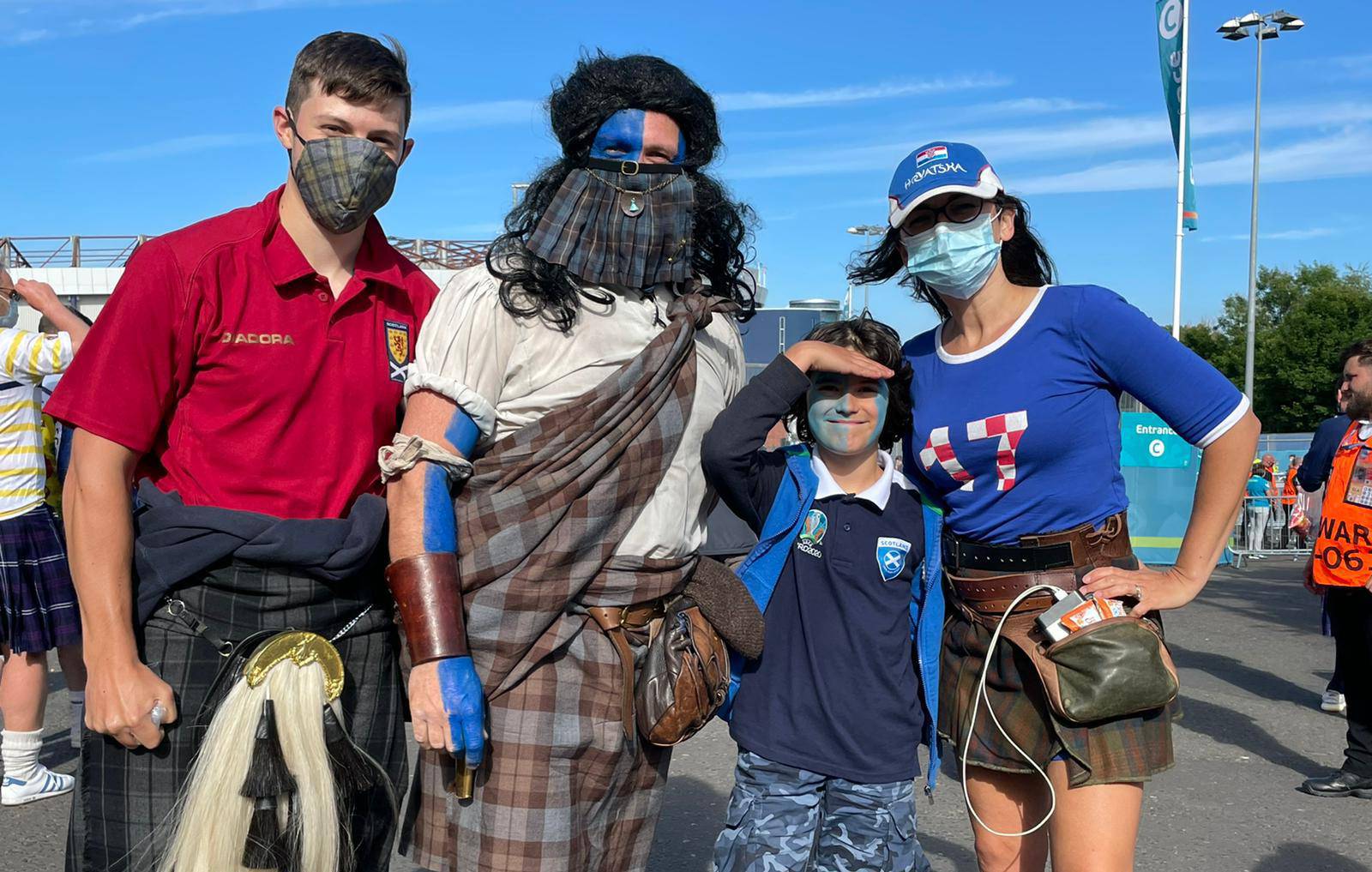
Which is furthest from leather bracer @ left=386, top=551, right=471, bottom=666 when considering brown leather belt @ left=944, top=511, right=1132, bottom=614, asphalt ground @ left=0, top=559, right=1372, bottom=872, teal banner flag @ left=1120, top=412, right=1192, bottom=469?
teal banner flag @ left=1120, top=412, right=1192, bottom=469

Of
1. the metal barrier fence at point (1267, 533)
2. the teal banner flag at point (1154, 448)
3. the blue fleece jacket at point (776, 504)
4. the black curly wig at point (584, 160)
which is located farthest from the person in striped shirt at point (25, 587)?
the metal barrier fence at point (1267, 533)

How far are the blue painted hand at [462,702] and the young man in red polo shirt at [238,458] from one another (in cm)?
29

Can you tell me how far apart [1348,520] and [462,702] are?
497 cm

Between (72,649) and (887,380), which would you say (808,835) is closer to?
(887,380)

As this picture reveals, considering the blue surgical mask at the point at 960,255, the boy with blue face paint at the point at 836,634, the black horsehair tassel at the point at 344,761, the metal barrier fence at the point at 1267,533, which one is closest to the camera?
the black horsehair tassel at the point at 344,761

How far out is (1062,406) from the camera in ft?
8.12

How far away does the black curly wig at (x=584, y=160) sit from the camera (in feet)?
7.53

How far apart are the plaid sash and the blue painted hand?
10 centimetres

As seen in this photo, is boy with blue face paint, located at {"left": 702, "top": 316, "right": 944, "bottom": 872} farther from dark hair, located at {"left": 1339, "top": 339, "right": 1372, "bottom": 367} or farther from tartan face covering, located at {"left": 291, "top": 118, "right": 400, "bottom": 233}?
dark hair, located at {"left": 1339, "top": 339, "right": 1372, "bottom": 367}

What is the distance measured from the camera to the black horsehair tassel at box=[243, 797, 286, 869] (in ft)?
7.01

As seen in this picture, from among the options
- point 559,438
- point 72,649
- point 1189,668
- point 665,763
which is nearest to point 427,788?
point 665,763

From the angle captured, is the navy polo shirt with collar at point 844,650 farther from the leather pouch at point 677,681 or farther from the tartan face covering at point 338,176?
the tartan face covering at point 338,176

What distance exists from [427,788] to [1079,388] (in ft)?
5.38

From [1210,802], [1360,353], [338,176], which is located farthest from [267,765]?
[1360,353]
